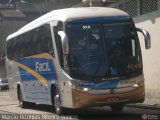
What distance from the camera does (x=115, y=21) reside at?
15742 mm

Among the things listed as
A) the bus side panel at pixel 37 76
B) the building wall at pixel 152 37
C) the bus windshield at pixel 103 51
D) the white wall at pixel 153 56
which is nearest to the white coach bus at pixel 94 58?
the bus windshield at pixel 103 51

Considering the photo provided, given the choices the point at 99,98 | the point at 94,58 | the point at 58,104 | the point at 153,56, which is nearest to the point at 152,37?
the point at 153,56

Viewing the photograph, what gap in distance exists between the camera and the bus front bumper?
14.9 meters

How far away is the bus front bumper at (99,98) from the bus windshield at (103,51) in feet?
1.79

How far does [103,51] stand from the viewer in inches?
601

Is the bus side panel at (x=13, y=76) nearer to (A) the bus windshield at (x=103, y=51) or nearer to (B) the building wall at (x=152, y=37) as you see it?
(B) the building wall at (x=152, y=37)

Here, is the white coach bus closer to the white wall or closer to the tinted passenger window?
the tinted passenger window

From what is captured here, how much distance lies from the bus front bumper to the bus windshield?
544 mm

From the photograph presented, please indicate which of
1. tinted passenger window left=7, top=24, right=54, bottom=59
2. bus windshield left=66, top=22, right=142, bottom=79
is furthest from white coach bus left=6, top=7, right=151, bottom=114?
tinted passenger window left=7, top=24, right=54, bottom=59

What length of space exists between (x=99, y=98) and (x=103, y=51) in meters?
1.46

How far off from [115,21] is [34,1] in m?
78.5

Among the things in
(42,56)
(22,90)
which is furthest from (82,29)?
(22,90)

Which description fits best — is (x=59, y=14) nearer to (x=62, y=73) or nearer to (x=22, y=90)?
(x=62, y=73)

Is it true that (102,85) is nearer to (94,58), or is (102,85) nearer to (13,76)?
(94,58)
